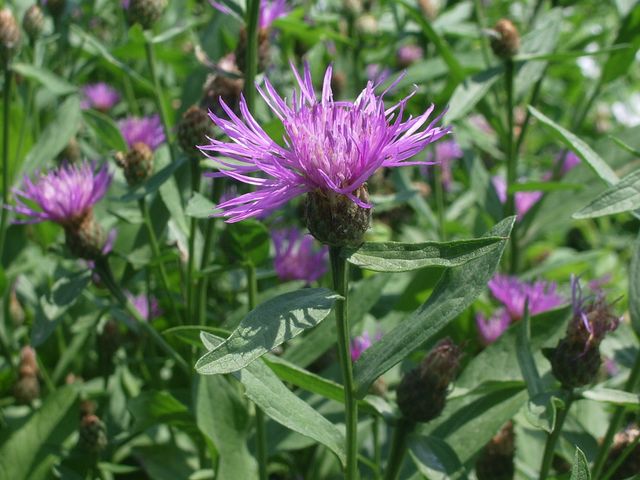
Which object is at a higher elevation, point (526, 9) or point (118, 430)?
point (526, 9)

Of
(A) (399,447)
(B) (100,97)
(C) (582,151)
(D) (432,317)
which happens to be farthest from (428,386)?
(B) (100,97)

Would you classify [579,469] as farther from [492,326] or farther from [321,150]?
[492,326]

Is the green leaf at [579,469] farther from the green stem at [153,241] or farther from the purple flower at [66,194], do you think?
the purple flower at [66,194]

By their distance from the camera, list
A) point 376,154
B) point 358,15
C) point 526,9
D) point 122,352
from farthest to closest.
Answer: point 526,9, point 358,15, point 122,352, point 376,154

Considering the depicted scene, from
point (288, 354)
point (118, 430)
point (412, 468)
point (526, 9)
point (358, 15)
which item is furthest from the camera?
point (526, 9)

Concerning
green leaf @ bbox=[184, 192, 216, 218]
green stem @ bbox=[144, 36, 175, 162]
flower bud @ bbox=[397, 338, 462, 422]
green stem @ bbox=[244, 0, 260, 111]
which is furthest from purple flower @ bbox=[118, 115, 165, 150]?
flower bud @ bbox=[397, 338, 462, 422]

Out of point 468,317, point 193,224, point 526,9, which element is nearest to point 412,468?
point 468,317

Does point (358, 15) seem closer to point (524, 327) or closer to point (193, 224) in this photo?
point (193, 224)

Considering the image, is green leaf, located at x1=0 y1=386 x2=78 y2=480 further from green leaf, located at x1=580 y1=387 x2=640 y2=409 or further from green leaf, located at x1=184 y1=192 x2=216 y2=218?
green leaf, located at x1=580 y1=387 x2=640 y2=409
